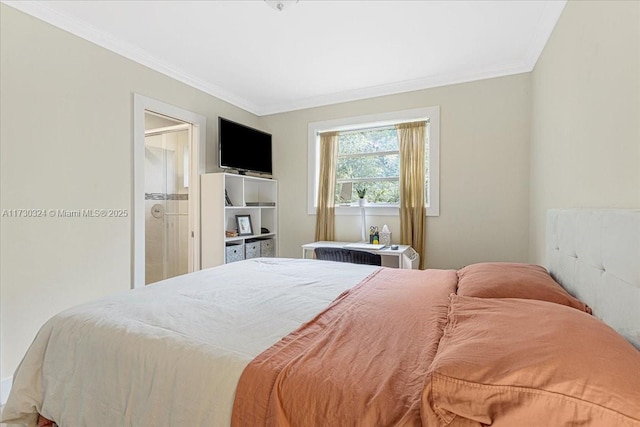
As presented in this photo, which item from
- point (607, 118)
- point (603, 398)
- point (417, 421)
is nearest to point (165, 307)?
point (417, 421)

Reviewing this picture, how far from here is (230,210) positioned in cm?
385

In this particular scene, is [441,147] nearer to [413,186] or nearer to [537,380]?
[413,186]

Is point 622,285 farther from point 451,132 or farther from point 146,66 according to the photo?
point 146,66

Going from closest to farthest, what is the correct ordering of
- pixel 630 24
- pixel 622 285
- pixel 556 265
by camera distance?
pixel 622 285 → pixel 630 24 → pixel 556 265

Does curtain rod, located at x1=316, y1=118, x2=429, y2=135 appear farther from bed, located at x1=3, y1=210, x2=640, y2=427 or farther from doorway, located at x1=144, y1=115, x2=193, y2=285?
bed, located at x1=3, y1=210, x2=640, y2=427

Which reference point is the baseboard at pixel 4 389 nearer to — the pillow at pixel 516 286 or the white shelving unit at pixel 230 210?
the white shelving unit at pixel 230 210

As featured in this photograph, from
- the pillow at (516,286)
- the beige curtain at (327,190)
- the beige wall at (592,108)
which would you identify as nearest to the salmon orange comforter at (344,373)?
the pillow at (516,286)

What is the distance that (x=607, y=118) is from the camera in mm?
1312

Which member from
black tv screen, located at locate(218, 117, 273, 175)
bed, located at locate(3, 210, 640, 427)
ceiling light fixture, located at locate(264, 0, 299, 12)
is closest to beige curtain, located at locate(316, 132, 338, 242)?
black tv screen, located at locate(218, 117, 273, 175)

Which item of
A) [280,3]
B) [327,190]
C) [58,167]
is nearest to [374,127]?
[327,190]

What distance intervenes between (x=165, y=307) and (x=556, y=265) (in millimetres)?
2128

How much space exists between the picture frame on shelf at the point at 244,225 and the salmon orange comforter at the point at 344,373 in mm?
2723

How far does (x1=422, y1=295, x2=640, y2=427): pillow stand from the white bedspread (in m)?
0.58

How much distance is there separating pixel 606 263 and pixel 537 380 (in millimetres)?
805
